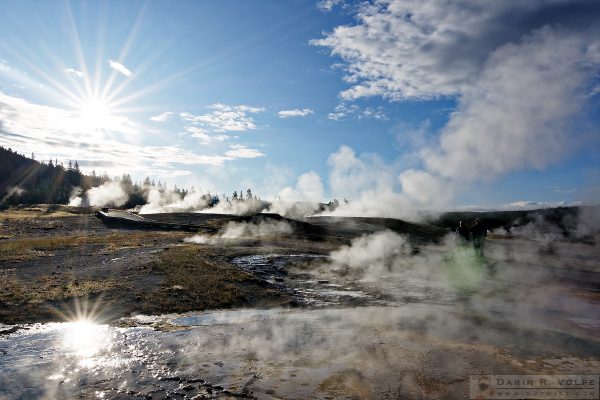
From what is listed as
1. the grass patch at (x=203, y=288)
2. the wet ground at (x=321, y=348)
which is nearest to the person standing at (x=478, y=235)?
the wet ground at (x=321, y=348)

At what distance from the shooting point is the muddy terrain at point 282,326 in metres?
7.09

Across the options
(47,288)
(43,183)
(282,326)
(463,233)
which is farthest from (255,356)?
(43,183)

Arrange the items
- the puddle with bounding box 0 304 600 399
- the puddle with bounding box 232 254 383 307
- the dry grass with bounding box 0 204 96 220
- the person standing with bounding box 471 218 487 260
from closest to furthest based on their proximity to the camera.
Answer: the puddle with bounding box 0 304 600 399 → the puddle with bounding box 232 254 383 307 → the person standing with bounding box 471 218 487 260 → the dry grass with bounding box 0 204 96 220

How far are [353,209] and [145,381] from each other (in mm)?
64304

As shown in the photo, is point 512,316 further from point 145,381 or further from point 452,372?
point 145,381

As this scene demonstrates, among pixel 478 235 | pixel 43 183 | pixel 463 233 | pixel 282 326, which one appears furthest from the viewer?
pixel 43 183

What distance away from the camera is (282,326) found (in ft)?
35.0

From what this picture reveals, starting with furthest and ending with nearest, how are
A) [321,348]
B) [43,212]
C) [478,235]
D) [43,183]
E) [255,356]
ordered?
[43,183]
[43,212]
[478,235]
[321,348]
[255,356]

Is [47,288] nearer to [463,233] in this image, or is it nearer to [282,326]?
[282,326]

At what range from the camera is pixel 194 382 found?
709 cm

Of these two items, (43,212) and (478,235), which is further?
(43,212)

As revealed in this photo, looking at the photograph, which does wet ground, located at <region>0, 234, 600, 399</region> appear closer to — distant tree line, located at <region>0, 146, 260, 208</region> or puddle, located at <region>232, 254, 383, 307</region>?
puddle, located at <region>232, 254, 383, 307</region>

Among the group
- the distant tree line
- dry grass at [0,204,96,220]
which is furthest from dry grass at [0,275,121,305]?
the distant tree line

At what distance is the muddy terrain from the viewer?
7094 mm
